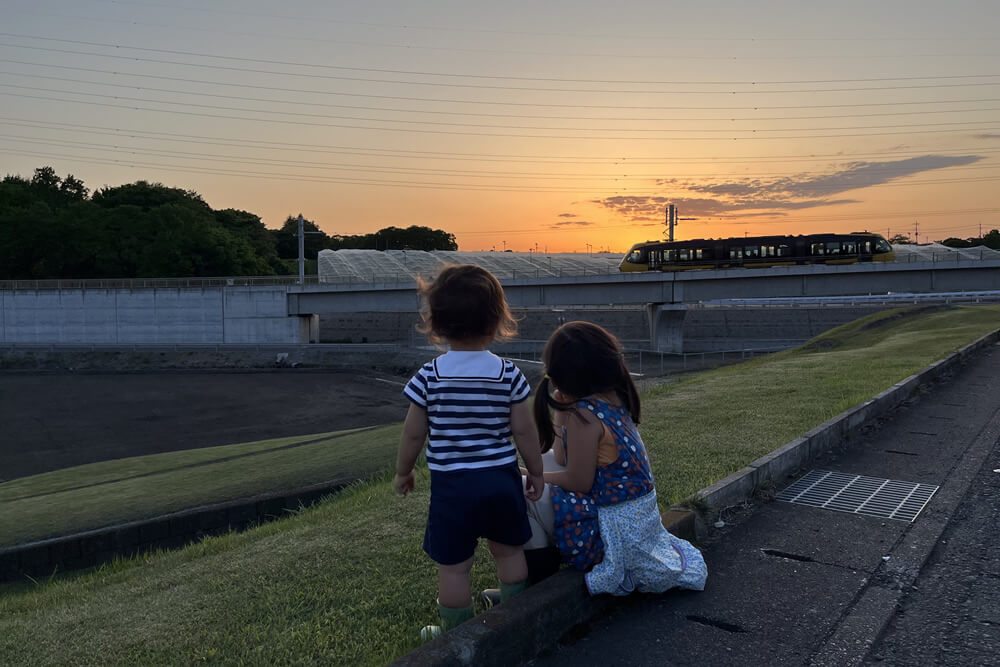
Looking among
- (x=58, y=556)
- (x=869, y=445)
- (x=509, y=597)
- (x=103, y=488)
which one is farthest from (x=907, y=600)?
(x=103, y=488)

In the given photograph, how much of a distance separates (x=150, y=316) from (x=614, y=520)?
5677 cm

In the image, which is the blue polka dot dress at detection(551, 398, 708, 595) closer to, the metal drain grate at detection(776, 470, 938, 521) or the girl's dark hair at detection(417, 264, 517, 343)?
the girl's dark hair at detection(417, 264, 517, 343)

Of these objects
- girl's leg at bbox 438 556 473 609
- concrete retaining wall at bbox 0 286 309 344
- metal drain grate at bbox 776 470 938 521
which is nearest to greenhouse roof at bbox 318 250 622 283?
concrete retaining wall at bbox 0 286 309 344

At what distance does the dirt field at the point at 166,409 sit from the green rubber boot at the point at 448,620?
62.9 feet

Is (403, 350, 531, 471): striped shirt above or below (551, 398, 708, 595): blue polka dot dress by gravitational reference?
above

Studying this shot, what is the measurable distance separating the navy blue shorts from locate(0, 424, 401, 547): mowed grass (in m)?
7.92

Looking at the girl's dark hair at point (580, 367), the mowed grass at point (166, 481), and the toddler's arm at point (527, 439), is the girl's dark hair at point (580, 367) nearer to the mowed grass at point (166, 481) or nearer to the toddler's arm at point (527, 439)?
the toddler's arm at point (527, 439)

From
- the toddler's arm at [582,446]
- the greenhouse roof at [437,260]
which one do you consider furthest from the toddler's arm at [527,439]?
the greenhouse roof at [437,260]

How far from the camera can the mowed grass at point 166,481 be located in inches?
419

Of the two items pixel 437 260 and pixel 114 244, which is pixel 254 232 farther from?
pixel 437 260

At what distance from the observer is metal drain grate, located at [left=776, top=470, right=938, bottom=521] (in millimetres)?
5898

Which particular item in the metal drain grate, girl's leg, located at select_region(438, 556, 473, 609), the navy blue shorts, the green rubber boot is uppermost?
the navy blue shorts

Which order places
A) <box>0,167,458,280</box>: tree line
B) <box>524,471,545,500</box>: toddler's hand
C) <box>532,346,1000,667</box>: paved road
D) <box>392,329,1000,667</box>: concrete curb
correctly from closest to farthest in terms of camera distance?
1. <box>392,329,1000,667</box>: concrete curb
2. <box>532,346,1000,667</box>: paved road
3. <box>524,471,545,500</box>: toddler's hand
4. <box>0,167,458,280</box>: tree line

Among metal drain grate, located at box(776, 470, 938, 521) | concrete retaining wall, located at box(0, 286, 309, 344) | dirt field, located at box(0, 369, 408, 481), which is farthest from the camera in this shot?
concrete retaining wall, located at box(0, 286, 309, 344)
